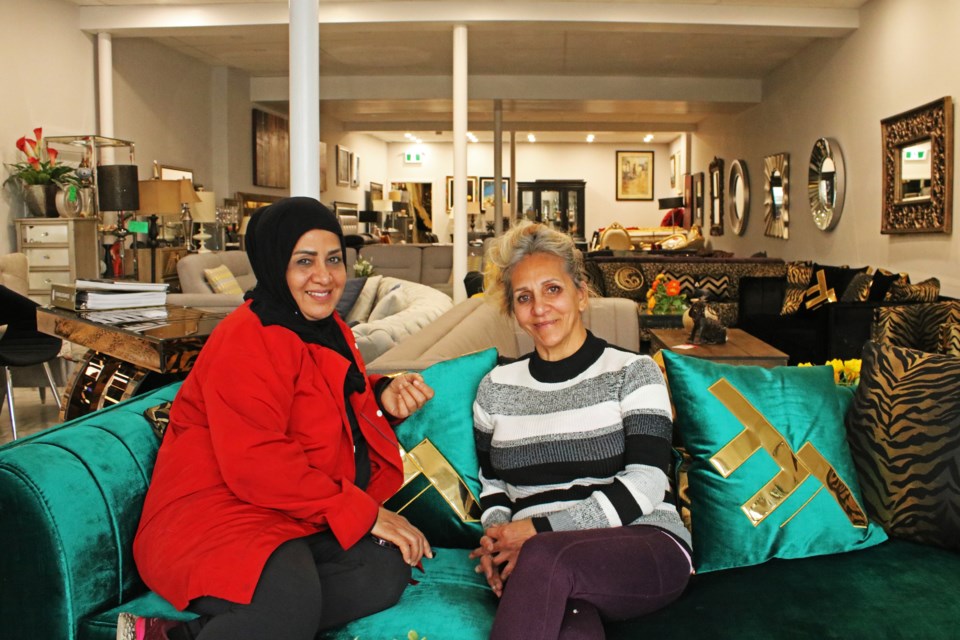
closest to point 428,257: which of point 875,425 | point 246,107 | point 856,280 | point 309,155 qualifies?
point 246,107

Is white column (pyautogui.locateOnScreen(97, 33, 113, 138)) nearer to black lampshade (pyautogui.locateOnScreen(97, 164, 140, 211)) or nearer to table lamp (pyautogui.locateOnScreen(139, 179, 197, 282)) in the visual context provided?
table lamp (pyautogui.locateOnScreen(139, 179, 197, 282))

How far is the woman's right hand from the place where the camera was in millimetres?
1771

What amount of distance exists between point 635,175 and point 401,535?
20.7 m

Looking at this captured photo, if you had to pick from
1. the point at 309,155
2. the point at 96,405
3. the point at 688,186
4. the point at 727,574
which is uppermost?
the point at 688,186

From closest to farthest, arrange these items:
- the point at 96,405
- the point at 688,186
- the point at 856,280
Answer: the point at 96,405
the point at 856,280
the point at 688,186

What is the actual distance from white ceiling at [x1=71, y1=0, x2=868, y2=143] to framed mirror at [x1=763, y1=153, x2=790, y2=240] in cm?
129

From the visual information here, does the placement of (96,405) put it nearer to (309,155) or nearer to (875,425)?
(309,155)

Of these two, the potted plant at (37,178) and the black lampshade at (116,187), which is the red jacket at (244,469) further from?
the potted plant at (37,178)

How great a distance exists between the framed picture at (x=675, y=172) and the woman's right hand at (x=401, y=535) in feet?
61.4

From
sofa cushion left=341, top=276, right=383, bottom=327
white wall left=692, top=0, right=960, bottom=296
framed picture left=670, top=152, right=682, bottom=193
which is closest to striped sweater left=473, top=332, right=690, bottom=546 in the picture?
A: sofa cushion left=341, top=276, right=383, bottom=327

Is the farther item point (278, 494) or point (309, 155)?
point (309, 155)

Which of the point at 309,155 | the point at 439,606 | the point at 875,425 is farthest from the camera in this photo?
the point at 309,155

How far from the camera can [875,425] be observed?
2156 millimetres

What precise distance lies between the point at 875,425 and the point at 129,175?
22.7ft
